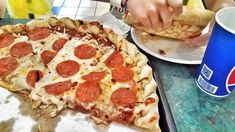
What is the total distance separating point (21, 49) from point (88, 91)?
0.27 metres

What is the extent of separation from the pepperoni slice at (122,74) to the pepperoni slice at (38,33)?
27 centimetres

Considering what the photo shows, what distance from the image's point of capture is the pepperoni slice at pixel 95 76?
2.65ft

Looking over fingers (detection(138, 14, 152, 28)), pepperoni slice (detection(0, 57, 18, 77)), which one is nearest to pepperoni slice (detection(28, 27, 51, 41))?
pepperoni slice (detection(0, 57, 18, 77))

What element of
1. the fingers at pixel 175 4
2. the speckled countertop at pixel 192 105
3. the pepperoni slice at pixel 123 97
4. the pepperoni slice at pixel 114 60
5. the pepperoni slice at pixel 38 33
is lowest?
the speckled countertop at pixel 192 105

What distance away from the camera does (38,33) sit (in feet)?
3.09

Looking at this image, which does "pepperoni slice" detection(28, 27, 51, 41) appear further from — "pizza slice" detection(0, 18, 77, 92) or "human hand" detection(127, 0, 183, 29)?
"human hand" detection(127, 0, 183, 29)

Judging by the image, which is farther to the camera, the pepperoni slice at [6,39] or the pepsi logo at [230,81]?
the pepperoni slice at [6,39]

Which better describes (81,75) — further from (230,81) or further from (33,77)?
(230,81)

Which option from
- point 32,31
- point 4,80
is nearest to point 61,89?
point 4,80

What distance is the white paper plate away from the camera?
0.92 meters

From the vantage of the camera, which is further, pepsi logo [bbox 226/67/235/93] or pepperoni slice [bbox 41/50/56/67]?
pepperoni slice [bbox 41/50/56/67]

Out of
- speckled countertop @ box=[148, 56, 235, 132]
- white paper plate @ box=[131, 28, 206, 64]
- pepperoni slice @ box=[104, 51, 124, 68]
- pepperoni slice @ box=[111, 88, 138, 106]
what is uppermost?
pepperoni slice @ box=[104, 51, 124, 68]

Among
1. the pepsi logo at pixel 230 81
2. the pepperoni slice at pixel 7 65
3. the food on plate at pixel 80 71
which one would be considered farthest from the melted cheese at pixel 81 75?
the pepsi logo at pixel 230 81

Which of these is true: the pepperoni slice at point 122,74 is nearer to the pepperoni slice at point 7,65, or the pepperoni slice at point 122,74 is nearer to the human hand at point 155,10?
the human hand at point 155,10
